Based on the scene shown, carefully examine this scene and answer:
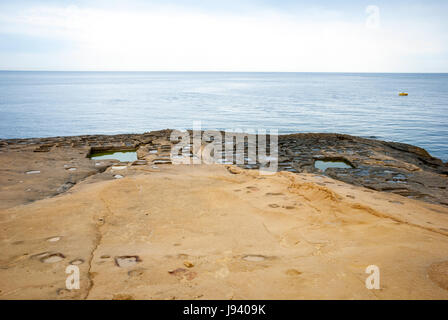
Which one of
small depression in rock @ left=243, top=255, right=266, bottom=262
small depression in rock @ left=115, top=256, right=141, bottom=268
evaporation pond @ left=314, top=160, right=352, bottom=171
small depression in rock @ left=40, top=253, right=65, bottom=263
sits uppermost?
small depression in rock @ left=243, top=255, right=266, bottom=262

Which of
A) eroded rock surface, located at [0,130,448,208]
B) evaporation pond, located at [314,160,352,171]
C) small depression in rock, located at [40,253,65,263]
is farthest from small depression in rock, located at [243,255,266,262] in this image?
evaporation pond, located at [314,160,352,171]

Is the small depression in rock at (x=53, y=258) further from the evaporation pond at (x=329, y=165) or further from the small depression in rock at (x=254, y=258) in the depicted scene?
the evaporation pond at (x=329, y=165)

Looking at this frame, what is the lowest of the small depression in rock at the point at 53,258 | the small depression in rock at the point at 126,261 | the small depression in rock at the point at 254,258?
the small depression in rock at the point at 53,258

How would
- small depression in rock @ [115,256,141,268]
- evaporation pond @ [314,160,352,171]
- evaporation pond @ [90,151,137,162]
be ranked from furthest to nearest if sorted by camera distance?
evaporation pond @ [90,151,137,162] → evaporation pond @ [314,160,352,171] → small depression in rock @ [115,256,141,268]

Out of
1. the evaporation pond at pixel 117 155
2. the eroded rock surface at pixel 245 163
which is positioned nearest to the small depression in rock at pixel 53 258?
the eroded rock surface at pixel 245 163

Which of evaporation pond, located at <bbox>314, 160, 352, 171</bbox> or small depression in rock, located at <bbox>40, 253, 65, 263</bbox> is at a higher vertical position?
small depression in rock, located at <bbox>40, 253, 65, 263</bbox>

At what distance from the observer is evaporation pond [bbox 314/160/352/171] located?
8.46 meters

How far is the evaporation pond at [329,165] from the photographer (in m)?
8.46

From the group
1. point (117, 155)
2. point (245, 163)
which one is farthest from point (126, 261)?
point (117, 155)

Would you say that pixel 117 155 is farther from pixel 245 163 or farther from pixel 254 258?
pixel 254 258

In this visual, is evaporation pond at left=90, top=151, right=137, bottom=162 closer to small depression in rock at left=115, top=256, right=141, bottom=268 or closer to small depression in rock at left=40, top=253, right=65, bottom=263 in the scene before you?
small depression in rock at left=40, top=253, right=65, bottom=263

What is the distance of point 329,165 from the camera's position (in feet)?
28.8

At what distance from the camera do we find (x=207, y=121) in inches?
843
